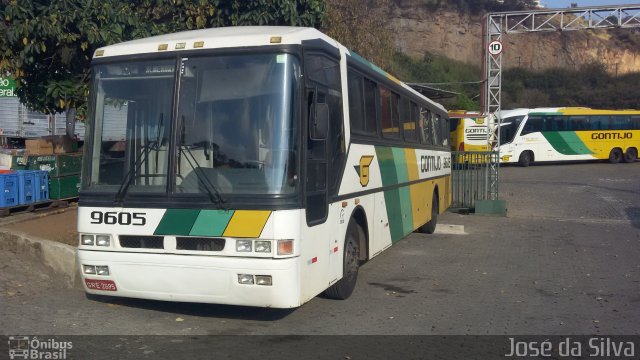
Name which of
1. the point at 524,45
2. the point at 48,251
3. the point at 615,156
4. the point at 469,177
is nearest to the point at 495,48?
the point at 469,177

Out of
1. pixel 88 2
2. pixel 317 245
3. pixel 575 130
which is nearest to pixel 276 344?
pixel 317 245

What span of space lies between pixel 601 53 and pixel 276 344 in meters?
73.3

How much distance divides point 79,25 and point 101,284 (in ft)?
16.4

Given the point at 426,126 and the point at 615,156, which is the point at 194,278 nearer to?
the point at 426,126

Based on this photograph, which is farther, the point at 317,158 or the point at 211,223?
the point at 317,158

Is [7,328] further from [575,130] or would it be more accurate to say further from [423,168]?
[575,130]

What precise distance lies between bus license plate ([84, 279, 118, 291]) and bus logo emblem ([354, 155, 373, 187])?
3.30 metres

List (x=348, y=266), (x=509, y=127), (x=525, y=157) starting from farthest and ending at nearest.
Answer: (x=525, y=157) < (x=509, y=127) < (x=348, y=266)

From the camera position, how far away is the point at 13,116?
3175 cm

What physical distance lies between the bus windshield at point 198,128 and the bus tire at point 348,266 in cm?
188

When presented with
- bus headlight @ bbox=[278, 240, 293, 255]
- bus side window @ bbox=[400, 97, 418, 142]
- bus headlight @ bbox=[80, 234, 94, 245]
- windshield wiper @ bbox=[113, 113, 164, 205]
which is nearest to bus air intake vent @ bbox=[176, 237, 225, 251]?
bus headlight @ bbox=[278, 240, 293, 255]

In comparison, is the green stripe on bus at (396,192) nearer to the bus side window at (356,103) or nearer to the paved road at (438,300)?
the paved road at (438,300)

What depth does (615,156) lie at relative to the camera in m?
38.2

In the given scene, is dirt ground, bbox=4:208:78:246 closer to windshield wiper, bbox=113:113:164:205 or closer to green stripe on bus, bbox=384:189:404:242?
windshield wiper, bbox=113:113:164:205
